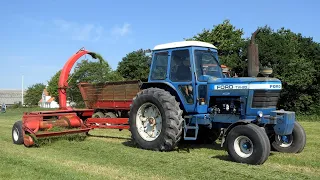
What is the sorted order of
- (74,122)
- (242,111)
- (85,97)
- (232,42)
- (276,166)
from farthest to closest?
(232,42)
(85,97)
(74,122)
(242,111)
(276,166)

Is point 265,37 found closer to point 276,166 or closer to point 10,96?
point 276,166

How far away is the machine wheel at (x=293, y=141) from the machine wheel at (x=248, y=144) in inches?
62.9

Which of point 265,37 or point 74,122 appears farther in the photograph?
point 265,37

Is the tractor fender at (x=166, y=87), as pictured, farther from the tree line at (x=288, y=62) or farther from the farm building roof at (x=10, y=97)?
the farm building roof at (x=10, y=97)

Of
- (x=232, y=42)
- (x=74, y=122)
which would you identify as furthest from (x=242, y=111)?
(x=232, y=42)

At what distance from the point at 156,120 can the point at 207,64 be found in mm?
1757

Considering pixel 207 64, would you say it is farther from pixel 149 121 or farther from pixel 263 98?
pixel 149 121

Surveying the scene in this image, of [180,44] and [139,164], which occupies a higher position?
[180,44]

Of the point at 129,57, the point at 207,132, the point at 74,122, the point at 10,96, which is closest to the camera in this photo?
the point at 207,132

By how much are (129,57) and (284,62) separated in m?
24.3

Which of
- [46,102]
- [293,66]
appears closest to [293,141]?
[293,66]

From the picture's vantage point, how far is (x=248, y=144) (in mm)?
7156

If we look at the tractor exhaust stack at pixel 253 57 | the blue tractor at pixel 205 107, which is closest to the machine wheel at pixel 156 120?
the blue tractor at pixel 205 107

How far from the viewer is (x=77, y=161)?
7.19m
